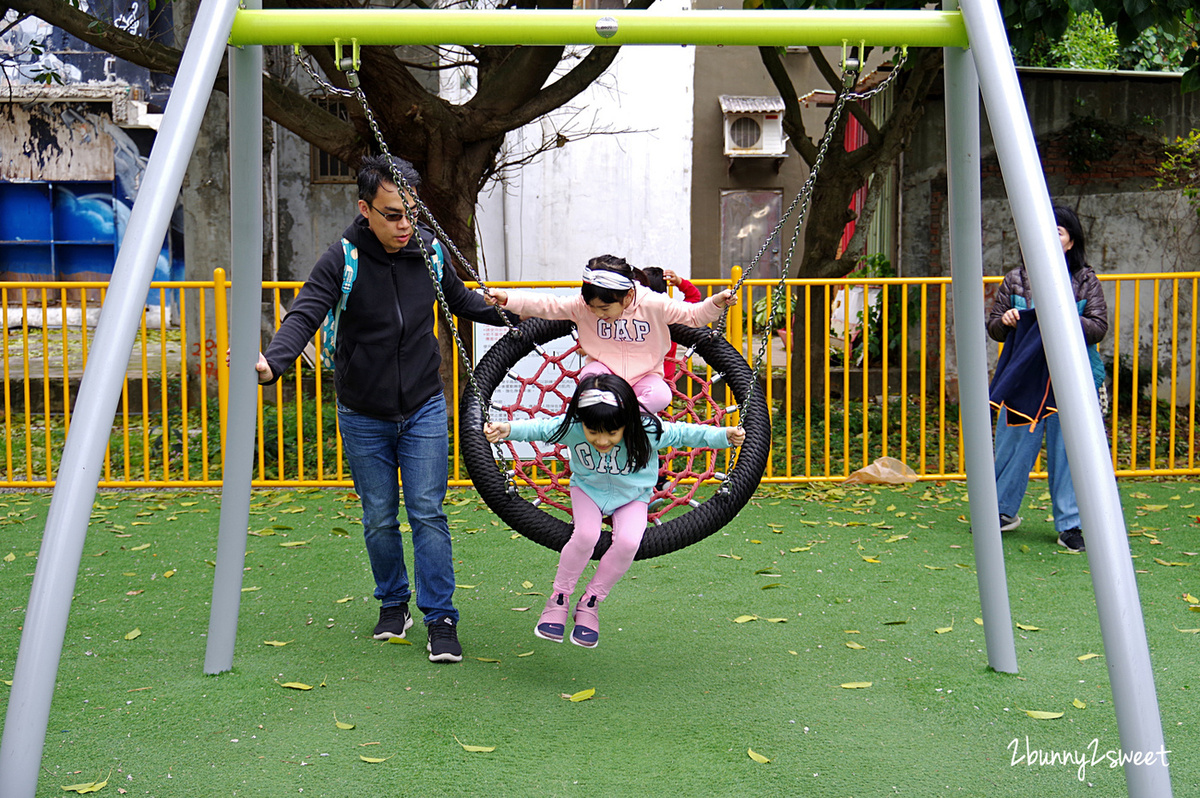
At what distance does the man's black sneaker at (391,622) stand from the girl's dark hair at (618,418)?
106 centimetres

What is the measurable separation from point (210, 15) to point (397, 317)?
3.91 feet

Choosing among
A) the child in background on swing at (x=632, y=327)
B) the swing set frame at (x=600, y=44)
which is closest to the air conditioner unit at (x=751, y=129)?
the child in background on swing at (x=632, y=327)

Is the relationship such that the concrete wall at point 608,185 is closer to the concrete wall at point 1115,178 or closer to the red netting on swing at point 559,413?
the red netting on swing at point 559,413

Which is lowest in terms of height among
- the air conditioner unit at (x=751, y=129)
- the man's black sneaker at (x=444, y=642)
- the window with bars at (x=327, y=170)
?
the man's black sneaker at (x=444, y=642)

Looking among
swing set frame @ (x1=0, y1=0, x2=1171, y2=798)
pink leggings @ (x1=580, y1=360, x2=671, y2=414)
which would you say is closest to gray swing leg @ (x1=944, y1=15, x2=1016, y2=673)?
swing set frame @ (x1=0, y1=0, x2=1171, y2=798)

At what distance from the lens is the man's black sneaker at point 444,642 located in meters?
3.71

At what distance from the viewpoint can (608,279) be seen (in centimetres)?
352

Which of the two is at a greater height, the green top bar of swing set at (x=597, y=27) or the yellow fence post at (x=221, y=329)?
the green top bar of swing set at (x=597, y=27)

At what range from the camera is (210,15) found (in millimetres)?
2703

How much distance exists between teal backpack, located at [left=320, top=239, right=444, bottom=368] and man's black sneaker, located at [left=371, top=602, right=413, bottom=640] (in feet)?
3.24

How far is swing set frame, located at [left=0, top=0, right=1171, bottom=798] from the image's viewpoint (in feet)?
7.32

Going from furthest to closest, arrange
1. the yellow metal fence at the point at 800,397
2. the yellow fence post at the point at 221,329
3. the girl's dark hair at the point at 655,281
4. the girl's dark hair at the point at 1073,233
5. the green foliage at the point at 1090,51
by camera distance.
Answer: the green foliage at the point at 1090,51 → the yellow metal fence at the point at 800,397 → the yellow fence post at the point at 221,329 → the girl's dark hair at the point at 1073,233 → the girl's dark hair at the point at 655,281

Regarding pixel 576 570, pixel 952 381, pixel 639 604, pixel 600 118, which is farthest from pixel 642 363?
pixel 600 118

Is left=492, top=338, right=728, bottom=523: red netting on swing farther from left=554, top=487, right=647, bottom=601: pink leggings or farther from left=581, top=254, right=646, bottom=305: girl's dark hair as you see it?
left=581, top=254, right=646, bottom=305: girl's dark hair
